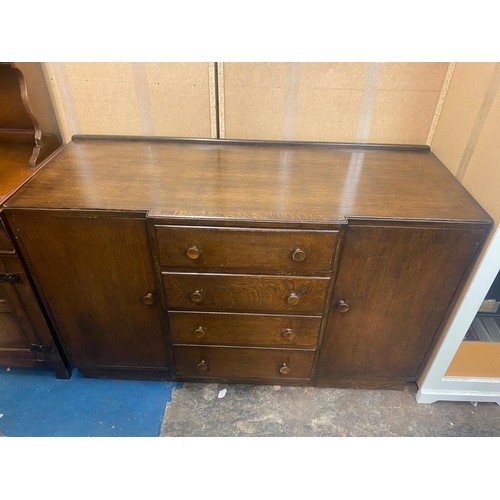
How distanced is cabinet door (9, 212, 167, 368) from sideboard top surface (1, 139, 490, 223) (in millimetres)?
72

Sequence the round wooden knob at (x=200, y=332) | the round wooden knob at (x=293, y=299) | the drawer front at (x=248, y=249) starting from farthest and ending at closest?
the round wooden knob at (x=200, y=332) → the round wooden knob at (x=293, y=299) → the drawer front at (x=248, y=249)

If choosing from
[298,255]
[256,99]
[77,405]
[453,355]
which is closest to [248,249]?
[298,255]

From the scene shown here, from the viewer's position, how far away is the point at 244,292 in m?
1.12

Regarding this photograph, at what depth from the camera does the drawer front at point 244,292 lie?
3.57ft

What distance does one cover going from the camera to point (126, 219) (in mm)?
993

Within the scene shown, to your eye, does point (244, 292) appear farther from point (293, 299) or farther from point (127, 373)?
point (127, 373)

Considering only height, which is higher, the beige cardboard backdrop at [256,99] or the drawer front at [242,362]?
the beige cardboard backdrop at [256,99]

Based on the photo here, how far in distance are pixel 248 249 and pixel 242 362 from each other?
52cm

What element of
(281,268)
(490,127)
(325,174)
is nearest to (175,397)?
(281,268)

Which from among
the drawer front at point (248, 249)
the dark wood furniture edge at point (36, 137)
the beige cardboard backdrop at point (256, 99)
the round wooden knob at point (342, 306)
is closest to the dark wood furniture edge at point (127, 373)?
the drawer front at point (248, 249)

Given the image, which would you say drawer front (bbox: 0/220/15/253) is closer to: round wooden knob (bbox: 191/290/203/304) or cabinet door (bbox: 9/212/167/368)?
cabinet door (bbox: 9/212/167/368)

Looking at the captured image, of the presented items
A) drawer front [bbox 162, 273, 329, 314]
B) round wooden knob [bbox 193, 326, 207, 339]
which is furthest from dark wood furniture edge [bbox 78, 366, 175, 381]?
drawer front [bbox 162, 273, 329, 314]

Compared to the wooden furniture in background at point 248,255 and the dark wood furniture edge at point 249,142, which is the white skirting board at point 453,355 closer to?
the wooden furniture in background at point 248,255

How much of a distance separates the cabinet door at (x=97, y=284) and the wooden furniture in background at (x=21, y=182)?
6cm
